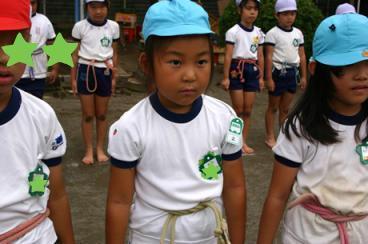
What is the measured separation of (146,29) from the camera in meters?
2.04

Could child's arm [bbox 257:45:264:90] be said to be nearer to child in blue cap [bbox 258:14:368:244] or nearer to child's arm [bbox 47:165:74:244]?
child in blue cap [bbox 258:14:368:244]

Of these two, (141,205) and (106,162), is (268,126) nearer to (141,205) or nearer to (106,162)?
(106,162)

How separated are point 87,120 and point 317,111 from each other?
3.34m

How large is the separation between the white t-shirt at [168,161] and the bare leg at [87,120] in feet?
10.3

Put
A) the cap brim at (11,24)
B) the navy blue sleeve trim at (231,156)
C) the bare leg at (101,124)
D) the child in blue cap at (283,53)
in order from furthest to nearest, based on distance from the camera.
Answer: the child in blue cap at (283,53), the bare leg at (101,124), the navy blue sleeve trim at (231,156), the cap brim at (11,24)

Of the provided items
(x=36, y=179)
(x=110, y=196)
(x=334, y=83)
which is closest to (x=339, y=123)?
(x=334, y=83)

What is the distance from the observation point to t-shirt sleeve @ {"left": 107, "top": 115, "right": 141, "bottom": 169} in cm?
203

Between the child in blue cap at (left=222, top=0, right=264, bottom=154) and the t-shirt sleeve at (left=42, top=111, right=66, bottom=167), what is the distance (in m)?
3.63

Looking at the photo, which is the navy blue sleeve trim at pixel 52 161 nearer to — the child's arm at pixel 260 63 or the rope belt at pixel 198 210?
the rope belt at pixel 198 210

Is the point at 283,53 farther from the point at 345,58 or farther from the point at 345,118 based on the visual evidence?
the point at 345,58

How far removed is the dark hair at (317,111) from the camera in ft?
7.06

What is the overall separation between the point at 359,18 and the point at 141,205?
3.57ft

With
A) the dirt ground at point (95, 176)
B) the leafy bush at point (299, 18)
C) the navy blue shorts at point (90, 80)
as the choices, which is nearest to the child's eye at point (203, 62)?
the dirt ground at point (95, 176)

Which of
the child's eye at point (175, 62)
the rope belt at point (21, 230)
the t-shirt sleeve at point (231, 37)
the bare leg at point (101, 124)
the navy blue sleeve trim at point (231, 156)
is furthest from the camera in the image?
the t-shirt sleeve at point (231, 37)
